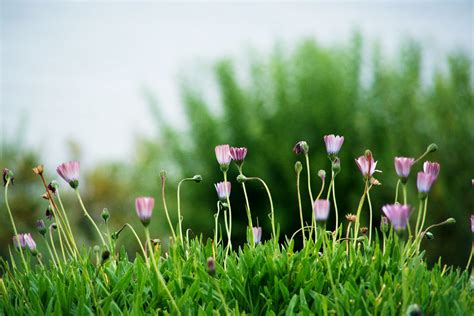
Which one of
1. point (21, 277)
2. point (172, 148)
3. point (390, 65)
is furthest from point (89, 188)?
point (21, 277)

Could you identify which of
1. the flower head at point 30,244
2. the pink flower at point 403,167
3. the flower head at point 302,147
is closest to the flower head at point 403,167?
the pink flower at point 403,167

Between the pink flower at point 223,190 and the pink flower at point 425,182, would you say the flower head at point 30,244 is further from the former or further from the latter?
the pink flower at point 425,182

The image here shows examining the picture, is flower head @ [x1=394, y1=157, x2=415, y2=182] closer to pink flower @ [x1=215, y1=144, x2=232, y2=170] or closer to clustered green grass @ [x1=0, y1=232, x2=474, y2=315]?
clustered green grass @ [x1=0, y1=232, x2=474, y2=315]

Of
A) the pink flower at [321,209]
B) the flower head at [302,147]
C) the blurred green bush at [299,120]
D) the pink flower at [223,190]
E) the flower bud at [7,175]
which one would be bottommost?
the blurred green bush at [299,120]

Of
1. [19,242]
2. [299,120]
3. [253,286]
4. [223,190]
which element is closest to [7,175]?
[19,242]

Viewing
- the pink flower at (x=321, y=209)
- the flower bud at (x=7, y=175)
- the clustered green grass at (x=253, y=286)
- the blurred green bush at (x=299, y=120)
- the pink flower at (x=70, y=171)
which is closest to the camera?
the pink flower at (x=321, y=209)

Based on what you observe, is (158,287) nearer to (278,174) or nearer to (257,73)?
(278,174)
